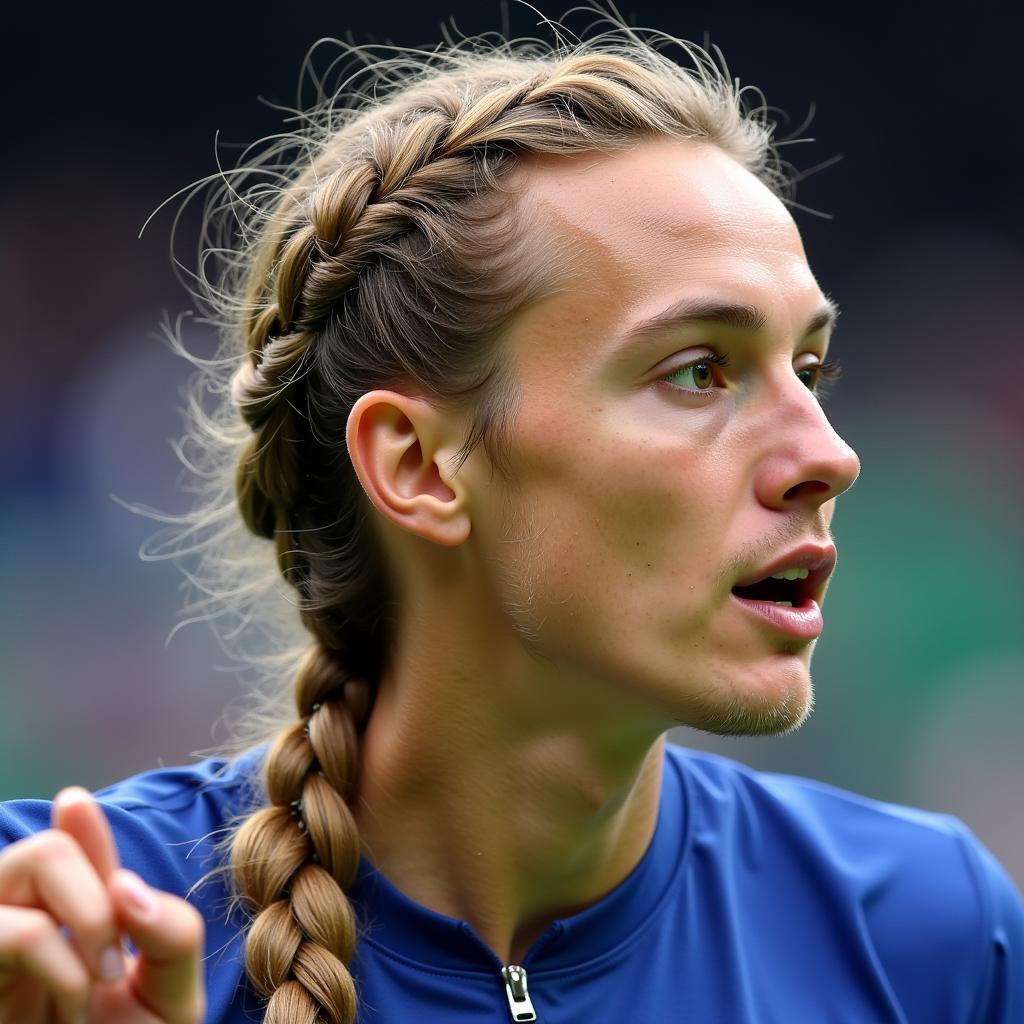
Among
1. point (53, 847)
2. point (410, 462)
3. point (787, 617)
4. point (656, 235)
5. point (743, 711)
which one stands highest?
point (656, 235)

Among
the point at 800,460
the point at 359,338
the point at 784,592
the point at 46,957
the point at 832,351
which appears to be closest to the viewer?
the point at 46,957

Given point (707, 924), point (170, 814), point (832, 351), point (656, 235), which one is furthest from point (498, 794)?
point (832, 351)

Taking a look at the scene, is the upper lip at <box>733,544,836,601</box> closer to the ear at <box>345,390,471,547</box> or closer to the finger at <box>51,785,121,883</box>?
the ear at <box>345,390,471,547</box>

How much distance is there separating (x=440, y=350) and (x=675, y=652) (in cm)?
61

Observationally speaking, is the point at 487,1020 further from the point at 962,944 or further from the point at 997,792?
the point at 997,792

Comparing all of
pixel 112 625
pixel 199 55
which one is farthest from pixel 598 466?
pixel 199 55

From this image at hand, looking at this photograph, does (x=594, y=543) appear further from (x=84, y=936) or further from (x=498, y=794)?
(x=84, y=936)

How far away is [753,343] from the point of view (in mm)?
2039

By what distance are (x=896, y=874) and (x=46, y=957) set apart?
1573mm

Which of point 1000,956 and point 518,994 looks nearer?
point 518,994

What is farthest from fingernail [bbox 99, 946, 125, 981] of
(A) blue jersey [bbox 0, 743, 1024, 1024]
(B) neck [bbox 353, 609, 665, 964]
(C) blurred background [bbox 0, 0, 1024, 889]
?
(C) blurred background [bbox 0, 0, 1024, 889]

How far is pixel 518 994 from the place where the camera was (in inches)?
80.6

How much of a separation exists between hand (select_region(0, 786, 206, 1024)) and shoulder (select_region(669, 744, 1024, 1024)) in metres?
1.16

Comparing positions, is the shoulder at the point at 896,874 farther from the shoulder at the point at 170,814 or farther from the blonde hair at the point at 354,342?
the shoulder at the point at 170,814
